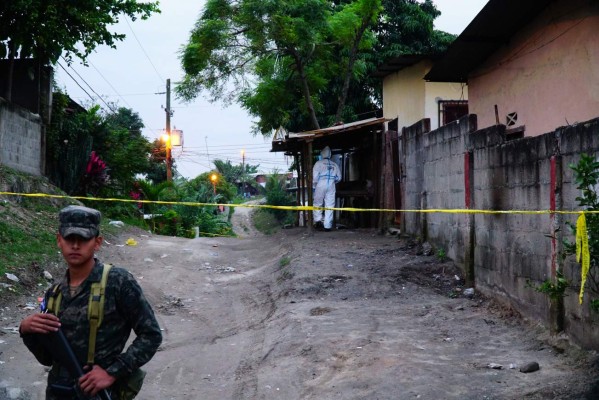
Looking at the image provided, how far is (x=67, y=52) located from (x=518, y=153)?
10.8 metres

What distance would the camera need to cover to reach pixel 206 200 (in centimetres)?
2617

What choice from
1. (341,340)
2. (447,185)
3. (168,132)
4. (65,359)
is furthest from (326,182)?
(168,132)

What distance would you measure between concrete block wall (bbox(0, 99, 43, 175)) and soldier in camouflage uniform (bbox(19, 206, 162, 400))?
1061 cm

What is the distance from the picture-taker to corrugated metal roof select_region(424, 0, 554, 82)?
1027cm

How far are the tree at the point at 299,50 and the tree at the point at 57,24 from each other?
432 centimetres

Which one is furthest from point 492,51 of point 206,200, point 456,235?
point 206,200

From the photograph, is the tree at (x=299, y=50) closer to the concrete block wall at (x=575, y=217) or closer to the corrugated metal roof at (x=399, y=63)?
the corrugated metal roof at (x=399, y=63)

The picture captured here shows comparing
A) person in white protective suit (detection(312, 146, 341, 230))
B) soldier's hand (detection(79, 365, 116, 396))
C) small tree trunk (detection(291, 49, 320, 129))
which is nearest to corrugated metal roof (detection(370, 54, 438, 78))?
small tree trunk (detection(291, 49, 320, 129))

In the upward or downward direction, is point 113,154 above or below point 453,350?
above

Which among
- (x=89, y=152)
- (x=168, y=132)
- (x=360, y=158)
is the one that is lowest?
(x=360, y=158)

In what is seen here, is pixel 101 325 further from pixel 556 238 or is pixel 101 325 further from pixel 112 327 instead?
pixel 556 238

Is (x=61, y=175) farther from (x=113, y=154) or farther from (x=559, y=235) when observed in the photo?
(x=559, y=235)

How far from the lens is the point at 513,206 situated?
263 inches

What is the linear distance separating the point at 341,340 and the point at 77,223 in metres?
3.51
